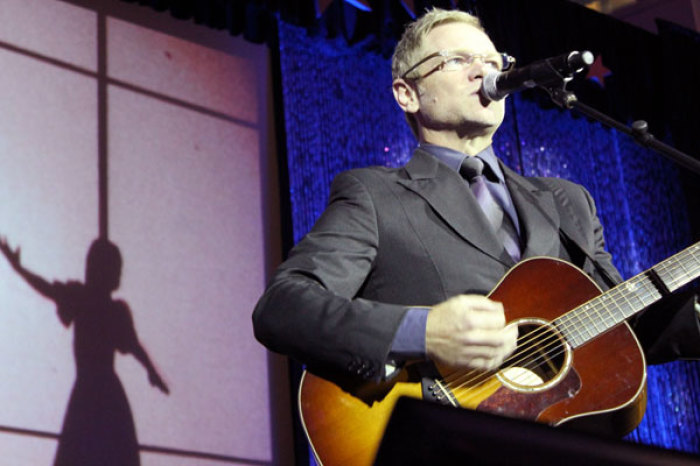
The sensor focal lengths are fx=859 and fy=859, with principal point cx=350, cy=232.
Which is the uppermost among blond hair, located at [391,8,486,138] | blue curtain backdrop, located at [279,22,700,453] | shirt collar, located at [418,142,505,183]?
blue curtain backdrop, located at [279,22,700,453]

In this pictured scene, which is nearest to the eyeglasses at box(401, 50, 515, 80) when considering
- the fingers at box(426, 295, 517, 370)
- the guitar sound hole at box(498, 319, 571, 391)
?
the guitar sound hole at box(498, 319, 571, 391)

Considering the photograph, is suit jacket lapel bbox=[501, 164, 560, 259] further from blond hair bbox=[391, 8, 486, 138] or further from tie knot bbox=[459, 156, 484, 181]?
blond hair bbox=[391, 8, 486, 138]

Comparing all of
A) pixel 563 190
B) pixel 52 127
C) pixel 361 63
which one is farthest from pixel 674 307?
pixel 361 63

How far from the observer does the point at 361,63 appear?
5070 mm

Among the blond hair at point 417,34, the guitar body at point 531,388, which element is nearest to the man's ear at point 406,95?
the blond hair at point 417,34

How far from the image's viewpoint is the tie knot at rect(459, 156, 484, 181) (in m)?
2.25

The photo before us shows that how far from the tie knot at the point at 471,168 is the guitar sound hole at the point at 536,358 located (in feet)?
1.69

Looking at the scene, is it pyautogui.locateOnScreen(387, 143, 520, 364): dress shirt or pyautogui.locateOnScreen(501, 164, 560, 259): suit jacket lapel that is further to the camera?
pyautogui.locateOnScreen(501, 164, 560, 259): suit jacket lapel

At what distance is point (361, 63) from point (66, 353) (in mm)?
2451

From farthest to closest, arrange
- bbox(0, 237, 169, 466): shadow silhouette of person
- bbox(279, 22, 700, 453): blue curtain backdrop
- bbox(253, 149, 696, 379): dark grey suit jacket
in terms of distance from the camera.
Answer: bbox(279, 22, 700, 453): blue curtain backdrop < bbox(0, 237, 169, 466): shadow silhouette of person < bbox(253, 149, 696, 379): dark grey suit jacket

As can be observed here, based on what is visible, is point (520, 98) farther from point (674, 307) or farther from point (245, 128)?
point (674, 307)

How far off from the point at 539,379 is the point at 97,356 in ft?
7.83

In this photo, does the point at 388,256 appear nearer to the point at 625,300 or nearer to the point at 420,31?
the point at 625,300

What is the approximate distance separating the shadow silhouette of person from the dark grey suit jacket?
192 cm
